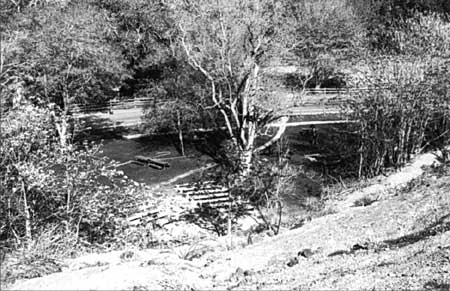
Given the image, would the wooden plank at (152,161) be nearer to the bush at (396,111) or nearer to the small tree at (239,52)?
the small tree at (239,52)

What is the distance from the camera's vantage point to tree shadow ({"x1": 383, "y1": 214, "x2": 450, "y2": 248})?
12.6 meters

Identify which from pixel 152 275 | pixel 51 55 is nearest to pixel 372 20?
pixel 51 55

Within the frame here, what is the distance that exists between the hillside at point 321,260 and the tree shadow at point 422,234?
3 cm

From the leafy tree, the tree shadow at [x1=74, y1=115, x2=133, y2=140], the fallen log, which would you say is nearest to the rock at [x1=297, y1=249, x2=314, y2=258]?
the leafy tree

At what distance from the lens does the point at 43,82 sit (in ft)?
93.5

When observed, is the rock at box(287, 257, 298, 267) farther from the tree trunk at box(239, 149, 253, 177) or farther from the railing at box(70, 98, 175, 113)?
the railing at box(70, 98, 175, 113)

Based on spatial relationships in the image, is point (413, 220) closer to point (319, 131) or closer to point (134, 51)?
point (319, 131)

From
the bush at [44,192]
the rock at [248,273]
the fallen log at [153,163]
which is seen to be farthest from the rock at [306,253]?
the fallen log at [153,163]

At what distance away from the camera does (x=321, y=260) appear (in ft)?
41.9

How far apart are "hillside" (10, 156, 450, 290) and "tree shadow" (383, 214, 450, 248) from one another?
3 centimetres

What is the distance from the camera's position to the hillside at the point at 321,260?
33.9 feet

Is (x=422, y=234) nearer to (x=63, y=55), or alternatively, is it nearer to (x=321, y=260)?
(x=321, y=260)

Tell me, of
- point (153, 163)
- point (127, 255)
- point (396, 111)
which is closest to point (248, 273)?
point (127, 255)

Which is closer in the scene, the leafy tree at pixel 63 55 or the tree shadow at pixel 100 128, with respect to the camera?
the leafy tree at pixel 63 55
